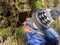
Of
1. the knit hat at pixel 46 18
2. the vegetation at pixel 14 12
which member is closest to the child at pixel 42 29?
the knit hat at pixel 46 18

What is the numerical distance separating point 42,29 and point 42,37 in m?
0.07

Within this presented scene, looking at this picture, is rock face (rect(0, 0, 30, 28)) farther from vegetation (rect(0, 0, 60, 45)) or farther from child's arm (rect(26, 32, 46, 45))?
child's arm (rect(26, 32, 46, 45))

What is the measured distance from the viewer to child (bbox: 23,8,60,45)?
1.69 meters

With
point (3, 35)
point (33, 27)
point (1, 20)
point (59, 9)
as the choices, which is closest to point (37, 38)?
point (33, 27)

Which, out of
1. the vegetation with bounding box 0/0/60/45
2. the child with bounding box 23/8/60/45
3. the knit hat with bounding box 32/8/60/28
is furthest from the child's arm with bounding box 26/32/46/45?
the vegetation with bounding box 0/0/60/45

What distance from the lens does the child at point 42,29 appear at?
66.6 inches

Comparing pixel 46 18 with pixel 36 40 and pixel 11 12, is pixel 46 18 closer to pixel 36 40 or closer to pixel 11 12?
pixel 36 40

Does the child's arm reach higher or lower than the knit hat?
lower

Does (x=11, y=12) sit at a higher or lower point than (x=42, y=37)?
higher

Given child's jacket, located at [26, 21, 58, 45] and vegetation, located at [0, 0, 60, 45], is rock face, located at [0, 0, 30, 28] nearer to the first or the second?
vegetation, located at [0, 0, 60, 45]

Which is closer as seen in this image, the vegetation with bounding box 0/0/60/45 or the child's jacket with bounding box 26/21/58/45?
the child's jacket with bounding box 26/21/58/45

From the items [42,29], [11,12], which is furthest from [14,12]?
[42,29]

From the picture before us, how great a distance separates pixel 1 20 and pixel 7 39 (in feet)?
0.82

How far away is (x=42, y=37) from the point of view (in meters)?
1.73
